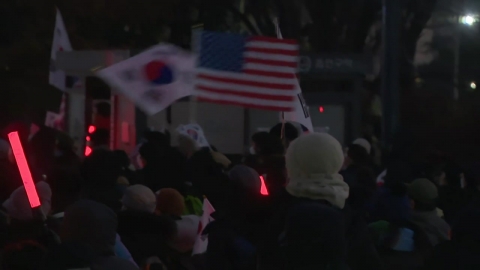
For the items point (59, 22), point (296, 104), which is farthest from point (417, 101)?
point (296, 104)

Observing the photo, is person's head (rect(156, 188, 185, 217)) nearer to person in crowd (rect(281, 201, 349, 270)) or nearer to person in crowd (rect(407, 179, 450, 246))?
person in crowd (rect(407, 179, 450, 246))

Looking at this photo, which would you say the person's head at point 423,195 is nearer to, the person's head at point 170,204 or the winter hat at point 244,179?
the winter hat at point 244,179

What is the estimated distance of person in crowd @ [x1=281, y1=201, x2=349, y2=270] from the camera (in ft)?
12.8

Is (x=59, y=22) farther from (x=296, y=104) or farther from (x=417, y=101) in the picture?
(x=417, y=101)

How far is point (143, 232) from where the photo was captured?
5367 millimetres

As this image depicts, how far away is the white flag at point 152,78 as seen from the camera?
6.96 meters

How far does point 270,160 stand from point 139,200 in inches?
60.8

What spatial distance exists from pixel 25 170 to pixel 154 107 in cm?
240

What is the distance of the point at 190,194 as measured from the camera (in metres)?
7.39

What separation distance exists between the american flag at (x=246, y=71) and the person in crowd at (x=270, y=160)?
531 millimetres

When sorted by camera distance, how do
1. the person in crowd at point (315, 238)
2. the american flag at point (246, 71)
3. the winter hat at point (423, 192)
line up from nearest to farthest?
the person in crowd at point (315, 238), the winter hat at point (423, 192), the american flag at point (246, 71)

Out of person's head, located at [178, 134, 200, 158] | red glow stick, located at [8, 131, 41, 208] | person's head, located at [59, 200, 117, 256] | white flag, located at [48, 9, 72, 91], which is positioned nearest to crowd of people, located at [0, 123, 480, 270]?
person's head, located at [59, 200, 117, 256]

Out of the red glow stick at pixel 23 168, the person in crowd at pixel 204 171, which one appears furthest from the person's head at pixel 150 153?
the red glow stick at pixel 23 168

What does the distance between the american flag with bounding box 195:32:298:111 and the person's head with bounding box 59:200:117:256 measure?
3.30m
